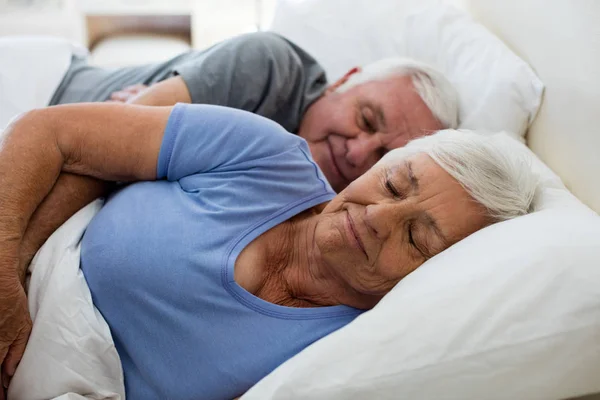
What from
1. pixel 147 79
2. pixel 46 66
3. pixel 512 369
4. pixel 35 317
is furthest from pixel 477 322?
pixel 46 66

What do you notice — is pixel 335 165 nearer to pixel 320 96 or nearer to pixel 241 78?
pixel 320 96

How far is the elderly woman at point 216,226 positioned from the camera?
3.10 feet

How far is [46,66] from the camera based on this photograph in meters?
1.58

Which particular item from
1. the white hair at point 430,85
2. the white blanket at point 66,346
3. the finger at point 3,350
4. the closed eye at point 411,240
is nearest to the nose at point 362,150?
the white hair at point 430,85

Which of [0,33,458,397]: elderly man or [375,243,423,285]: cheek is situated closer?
[375,243,423,285]: cheek

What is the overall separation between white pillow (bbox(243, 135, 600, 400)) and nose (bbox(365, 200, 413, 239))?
0.39 feet

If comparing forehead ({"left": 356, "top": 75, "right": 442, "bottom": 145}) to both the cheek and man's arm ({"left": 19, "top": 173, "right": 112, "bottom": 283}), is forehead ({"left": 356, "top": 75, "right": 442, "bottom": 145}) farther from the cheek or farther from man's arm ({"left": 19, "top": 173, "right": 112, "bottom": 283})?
man's arm ({"left": 19, "top": 173, "right": 112, "bottom": 283})

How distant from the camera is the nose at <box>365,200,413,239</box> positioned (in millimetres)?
936

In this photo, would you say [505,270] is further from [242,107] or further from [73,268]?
[242,107]

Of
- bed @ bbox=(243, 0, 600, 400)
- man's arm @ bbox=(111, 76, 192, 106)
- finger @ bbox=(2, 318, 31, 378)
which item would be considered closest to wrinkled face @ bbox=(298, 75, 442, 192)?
man's arm @ bbox=(111, 76, 192, 106)

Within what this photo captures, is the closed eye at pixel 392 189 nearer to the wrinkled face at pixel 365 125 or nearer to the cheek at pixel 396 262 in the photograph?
the cheek at pixel 396 262

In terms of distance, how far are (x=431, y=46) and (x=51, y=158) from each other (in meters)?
1.12

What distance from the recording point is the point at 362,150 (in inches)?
56.7

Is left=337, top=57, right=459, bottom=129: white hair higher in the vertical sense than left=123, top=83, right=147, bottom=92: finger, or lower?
higher
